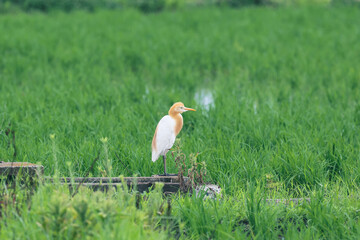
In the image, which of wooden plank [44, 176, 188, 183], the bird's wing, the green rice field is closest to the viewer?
the green rice field

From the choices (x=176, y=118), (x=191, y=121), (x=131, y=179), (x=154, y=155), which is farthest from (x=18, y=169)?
(x=191, y=121)

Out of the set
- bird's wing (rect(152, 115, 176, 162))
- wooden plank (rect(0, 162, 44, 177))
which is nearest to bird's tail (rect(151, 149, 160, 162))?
bird's wing (rect(152, 115, 176, 162))

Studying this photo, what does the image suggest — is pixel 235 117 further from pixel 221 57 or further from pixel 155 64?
pixel 221 57

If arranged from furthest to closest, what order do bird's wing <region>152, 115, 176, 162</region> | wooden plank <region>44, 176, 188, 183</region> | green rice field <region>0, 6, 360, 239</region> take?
wooden plank <region>44, 176, 188, 183</region> → bird's wing <region>152, 115, 176, 162</region> → green rice field <region>0, 6, 360, 239</region>

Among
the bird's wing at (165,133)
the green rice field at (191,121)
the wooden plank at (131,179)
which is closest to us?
the green rice field at (191,121)

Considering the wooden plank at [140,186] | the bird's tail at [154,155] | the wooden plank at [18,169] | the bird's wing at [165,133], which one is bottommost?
the wooden plank at [140,186]

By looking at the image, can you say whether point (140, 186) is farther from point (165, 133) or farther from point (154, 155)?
point (165, 133)

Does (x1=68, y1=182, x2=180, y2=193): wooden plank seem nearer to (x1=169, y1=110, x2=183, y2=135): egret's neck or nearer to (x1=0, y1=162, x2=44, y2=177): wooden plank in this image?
(x1=0, y1=162, x2=44, y2=177): wooden plank

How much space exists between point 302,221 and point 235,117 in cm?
200

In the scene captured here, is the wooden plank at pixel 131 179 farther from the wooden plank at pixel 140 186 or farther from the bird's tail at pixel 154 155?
the bird's tail at pixel 154 155

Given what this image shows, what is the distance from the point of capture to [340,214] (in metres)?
2.71

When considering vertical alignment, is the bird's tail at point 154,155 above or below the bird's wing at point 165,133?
below

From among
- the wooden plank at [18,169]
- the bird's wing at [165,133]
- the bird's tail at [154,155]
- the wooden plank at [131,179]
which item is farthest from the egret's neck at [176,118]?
the wooden plank at [18,169]

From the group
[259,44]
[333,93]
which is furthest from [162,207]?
[259,44]
